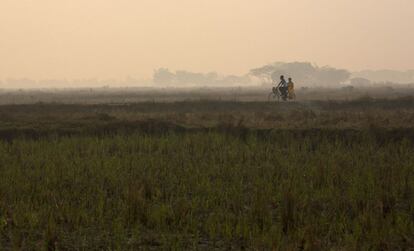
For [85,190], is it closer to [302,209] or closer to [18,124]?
[302,209]

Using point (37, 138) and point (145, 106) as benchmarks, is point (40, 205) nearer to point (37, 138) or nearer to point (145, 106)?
point (37, 138)

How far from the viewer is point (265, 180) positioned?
10.4 m

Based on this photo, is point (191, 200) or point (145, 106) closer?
point (191, 200)

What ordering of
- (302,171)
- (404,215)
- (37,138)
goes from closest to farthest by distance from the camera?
(404,215) → (302,171) → (37,138)

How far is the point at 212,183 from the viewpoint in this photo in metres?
10.2

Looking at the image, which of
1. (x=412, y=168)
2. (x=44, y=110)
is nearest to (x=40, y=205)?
(x=412, y=168)

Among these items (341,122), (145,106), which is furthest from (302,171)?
(145,106)

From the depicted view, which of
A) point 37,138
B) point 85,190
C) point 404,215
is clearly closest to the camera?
point 404,215

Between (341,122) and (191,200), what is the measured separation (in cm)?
1167

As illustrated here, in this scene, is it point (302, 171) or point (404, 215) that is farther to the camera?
point (302, 171)

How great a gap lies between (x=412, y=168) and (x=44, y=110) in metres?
21.9

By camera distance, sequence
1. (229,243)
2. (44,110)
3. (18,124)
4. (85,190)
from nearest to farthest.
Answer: (229,243) → (85,190) → (18,124) → (44,110)

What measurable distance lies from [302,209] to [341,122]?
11.7 meters

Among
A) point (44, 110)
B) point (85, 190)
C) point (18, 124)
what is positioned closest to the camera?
point (85, 190)
